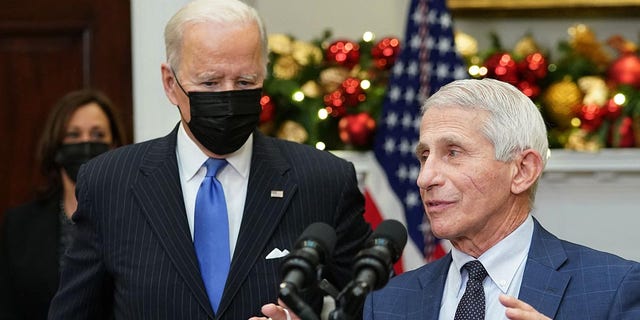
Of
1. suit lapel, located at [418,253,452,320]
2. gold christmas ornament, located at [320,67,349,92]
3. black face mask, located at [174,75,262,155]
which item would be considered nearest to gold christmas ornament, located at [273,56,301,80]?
gold christmas ornament, located at [320,67,349,92]

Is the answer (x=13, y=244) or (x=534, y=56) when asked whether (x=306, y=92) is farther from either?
(x=13, y=244)

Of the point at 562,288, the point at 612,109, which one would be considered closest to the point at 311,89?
the point at 612,109

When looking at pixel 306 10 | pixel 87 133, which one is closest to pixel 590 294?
pixel 87 133

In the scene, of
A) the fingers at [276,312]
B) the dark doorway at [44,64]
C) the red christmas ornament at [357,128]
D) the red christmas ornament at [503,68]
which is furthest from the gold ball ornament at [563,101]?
the fingers at [276,312]

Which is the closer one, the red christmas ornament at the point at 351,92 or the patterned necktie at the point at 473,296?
the patterned necktie at the point at 473,296

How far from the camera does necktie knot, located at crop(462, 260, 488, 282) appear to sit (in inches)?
123

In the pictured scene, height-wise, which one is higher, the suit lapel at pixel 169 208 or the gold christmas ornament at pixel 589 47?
the gold christmas ornament at pixel 589 47

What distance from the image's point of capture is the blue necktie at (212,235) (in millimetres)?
3553

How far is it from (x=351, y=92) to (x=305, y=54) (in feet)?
1.23

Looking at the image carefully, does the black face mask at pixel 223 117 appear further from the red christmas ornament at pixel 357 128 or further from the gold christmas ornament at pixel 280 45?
the gold christmas ornament at pixel 280 45

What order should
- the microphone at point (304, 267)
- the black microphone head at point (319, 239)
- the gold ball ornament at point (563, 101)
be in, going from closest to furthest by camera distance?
the microphone at point (304, 267) → the black microphone head at point (319, 239) → the gold ball ornament at point (563, 101)

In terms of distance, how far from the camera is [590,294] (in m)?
3.02

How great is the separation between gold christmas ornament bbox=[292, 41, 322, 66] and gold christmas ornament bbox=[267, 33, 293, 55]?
0.13 feet

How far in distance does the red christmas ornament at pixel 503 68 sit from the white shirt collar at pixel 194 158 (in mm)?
2902
